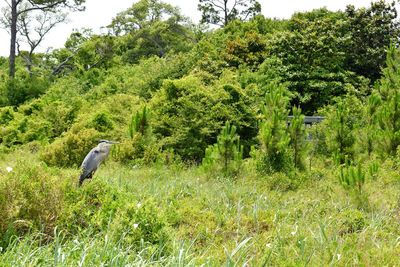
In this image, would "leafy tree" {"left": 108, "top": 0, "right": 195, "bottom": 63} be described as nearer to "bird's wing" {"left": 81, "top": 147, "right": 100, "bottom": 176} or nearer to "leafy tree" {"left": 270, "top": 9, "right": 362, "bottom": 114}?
"leafy tree" {"left": 270, "top": 9, "right": 362, "bottom": 114}

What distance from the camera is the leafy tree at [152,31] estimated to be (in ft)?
68.4

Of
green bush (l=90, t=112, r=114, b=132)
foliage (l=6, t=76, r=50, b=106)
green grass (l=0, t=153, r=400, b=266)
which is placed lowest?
green grass (l=0, t=153, r=400, b=266)

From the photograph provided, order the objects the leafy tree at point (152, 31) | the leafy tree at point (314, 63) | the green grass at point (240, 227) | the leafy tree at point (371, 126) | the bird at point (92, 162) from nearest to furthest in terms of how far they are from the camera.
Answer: the green grass at point (240, 227) < the bird at point (92, 162) < the leafy tree at point (371, 126) < the leafy tree at point (314, 63) < the leafy tree at point (152, 31)

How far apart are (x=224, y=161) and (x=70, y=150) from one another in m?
2.90

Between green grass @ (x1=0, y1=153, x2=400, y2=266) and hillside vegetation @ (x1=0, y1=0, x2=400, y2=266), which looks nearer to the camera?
green grass @ (x1=0, y1=153, x2=400, y2=266)

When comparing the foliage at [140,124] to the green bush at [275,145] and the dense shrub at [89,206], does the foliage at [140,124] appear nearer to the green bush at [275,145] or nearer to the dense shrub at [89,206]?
the green bush at [275,145]

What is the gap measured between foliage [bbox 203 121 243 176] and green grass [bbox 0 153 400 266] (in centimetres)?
19

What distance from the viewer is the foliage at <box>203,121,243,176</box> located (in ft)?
21.0

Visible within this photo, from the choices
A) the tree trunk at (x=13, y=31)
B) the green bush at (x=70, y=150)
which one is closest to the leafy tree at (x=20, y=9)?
the tree trunk at (x=13, y=31)

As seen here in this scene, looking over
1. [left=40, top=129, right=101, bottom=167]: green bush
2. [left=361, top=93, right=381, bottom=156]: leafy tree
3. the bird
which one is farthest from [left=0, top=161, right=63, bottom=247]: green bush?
[left=361, top=93, right=381, bottom=156]: leafy tree

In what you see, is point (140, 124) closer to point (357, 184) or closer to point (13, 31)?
point (357, 184)

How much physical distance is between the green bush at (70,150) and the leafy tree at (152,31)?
12847 mm

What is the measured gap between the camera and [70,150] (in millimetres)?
7754

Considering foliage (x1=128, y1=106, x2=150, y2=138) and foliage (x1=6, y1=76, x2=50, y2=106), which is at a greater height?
foliage (x1=6, y1=76, x2=50, y2=106)
